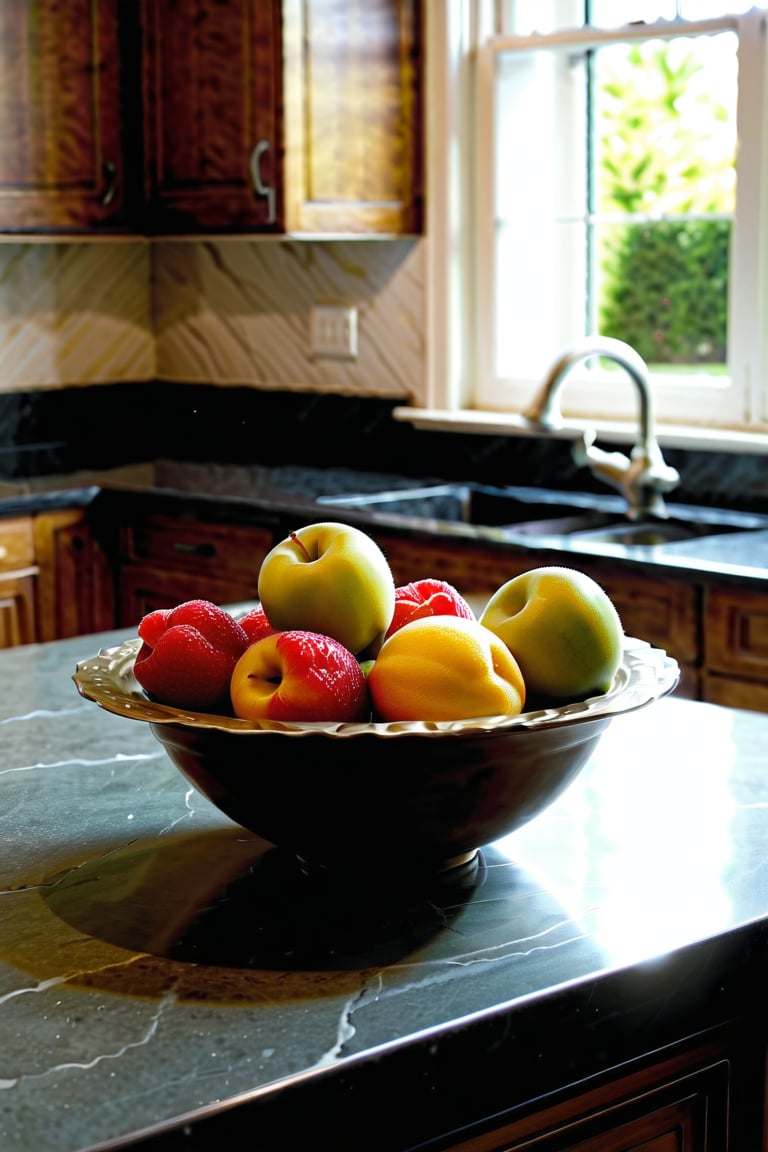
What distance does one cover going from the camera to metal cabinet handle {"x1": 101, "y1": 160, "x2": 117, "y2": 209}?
371 cm

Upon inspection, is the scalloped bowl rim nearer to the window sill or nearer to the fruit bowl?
the fruit bowl

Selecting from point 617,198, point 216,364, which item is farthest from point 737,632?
point 216,364

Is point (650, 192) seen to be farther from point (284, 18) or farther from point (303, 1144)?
point (303, 1144)

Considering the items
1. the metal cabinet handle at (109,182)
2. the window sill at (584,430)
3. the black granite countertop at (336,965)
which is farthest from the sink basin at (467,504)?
the black granite countertop at (336,965)

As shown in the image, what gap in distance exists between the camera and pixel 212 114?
3549mm

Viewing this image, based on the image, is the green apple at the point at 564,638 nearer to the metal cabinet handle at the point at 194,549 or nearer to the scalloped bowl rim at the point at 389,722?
the scalloped bowl rim at the point at 389,722

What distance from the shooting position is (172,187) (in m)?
3.69

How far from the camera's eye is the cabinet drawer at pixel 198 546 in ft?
10.7

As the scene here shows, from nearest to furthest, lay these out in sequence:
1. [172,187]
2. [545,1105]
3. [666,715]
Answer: [545,1105] → [666,715] → [172,187]

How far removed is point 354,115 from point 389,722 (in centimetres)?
272

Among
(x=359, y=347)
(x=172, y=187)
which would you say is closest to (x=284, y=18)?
(x=172, y=187)

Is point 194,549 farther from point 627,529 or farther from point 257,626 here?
point 257,626

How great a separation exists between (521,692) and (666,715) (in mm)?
512

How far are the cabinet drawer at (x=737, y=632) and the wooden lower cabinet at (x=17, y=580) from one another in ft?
5.11
